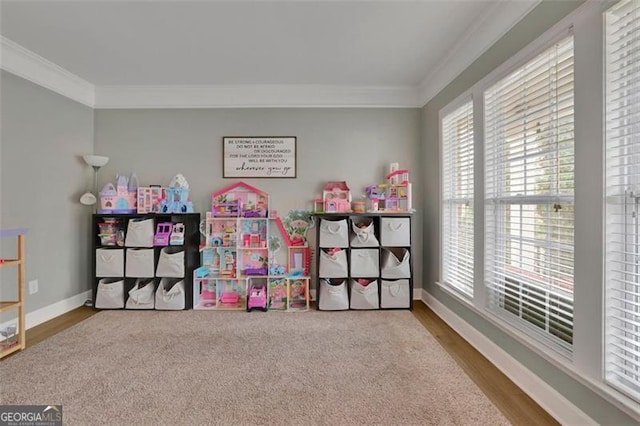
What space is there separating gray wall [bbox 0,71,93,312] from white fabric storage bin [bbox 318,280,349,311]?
2.66 metres

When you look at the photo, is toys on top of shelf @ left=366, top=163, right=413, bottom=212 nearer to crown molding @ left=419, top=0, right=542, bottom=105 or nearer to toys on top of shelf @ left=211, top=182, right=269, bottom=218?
crown molding @ left=419, top=0, right=542, bottom=105

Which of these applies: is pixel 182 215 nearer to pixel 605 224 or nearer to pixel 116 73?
pixel 116 73

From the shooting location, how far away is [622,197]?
4.14ft

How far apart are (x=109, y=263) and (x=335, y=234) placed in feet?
7.83

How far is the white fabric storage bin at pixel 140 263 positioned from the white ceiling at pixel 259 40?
6.09ft

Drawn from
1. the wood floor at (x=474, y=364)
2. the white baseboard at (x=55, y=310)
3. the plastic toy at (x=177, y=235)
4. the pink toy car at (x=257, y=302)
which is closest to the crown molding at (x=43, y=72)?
the plastic toy at (x=177, y=235)

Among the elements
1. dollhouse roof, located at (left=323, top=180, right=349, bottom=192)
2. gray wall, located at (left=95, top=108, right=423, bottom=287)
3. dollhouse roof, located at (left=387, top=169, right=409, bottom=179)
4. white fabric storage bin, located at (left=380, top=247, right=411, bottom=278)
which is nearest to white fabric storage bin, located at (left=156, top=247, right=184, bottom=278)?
gray wall, located at (left=95, top=108, right=423, bottom=287)

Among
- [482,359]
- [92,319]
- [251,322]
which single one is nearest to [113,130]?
[92,319]

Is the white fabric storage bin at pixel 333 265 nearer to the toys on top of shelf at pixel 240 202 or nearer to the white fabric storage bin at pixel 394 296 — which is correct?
the white fabric storage bin at pixel 394 296

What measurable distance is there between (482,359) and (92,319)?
11.2ft

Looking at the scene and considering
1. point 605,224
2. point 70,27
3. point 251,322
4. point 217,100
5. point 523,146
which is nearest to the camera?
point 605,224

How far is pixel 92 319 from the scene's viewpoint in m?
2.83

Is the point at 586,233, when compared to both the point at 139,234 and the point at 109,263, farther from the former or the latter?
the point at 109,263

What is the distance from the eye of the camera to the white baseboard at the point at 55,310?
8.80 ft
